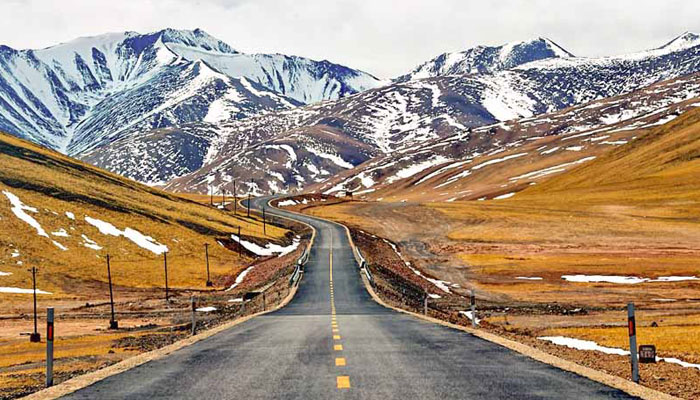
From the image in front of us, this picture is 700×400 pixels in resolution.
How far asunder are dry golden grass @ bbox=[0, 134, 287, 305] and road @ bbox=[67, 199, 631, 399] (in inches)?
2657

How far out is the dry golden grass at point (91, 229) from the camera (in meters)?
98.9

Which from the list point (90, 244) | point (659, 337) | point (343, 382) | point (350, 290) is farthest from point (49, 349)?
point (90, 244)

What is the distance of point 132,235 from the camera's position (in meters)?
123

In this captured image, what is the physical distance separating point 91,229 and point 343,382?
11360cm

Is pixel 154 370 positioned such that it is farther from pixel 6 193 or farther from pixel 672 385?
pixel 6 193

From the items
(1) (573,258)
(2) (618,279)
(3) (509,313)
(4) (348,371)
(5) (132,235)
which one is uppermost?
(5) (132,235)

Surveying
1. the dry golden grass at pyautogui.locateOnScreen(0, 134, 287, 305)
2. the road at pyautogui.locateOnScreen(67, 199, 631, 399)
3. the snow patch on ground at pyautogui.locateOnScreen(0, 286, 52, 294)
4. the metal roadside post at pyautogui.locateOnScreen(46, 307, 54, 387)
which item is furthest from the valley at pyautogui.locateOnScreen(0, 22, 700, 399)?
the metal roadside post at pyautogui.locateOnScreen(46, 307, 54, 387)

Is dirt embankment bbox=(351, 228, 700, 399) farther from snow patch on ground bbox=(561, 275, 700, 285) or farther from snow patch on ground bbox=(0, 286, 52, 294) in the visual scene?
snow patch on ground bbox=(0, 286, 52, 294)

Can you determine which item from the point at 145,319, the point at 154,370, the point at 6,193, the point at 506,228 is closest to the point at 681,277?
the point at 145,319

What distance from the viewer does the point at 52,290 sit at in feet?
295

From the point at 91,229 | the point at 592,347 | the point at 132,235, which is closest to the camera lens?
the point at 592,347

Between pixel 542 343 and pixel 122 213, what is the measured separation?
11698cm

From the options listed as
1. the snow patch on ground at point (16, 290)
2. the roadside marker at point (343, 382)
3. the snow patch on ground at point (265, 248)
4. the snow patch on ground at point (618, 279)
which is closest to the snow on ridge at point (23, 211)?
the snow patch on ground at point (16, 290)

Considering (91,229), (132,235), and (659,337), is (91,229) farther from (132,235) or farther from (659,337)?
(659,337)
